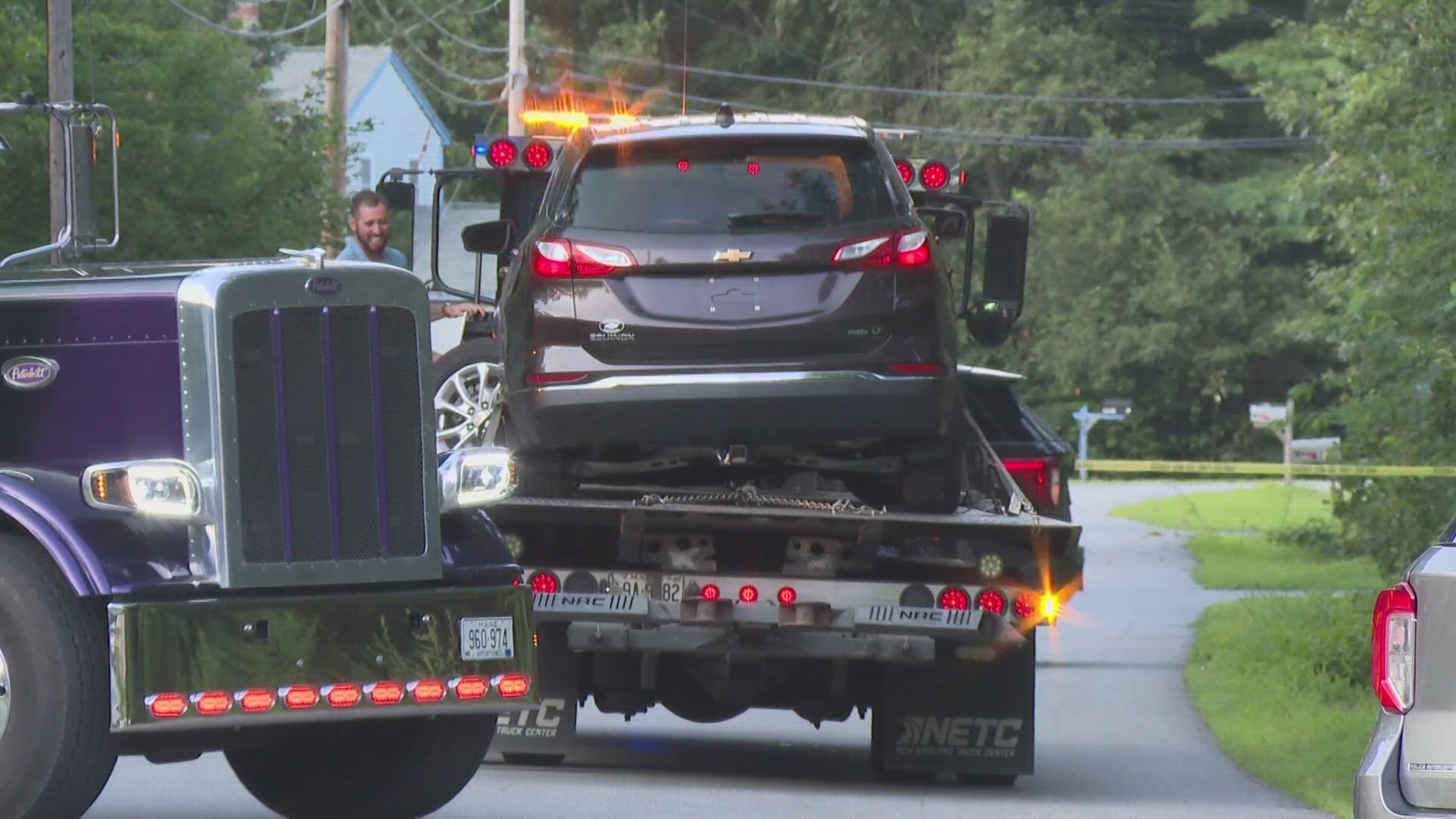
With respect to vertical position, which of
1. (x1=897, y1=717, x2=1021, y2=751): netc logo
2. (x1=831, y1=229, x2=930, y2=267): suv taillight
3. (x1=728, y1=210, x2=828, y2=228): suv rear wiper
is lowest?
(x1=897, y1=717, x2=1021, y2=751): netc logo

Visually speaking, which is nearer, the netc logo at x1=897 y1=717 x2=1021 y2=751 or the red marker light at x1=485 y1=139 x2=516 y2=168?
the netc logo at x1=897 y1=717 x2=1021 y2=751

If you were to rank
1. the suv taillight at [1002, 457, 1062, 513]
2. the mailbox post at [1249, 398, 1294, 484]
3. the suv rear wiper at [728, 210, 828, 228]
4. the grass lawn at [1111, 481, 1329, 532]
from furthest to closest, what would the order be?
the grass lawn at [1111, 481, 1329, 532]
the mailbox post at [1249, 398, 1294, 484]
the suv taillight at [1002, 457, 1062, 513]
the suv rear wiper at [728, 210, 828, 228]

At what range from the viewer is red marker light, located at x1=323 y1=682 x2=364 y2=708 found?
737cm

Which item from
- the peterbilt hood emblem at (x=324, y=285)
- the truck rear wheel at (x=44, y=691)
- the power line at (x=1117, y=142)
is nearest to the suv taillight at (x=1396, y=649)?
the peterbilt hood emblem at (x=324, y=285)

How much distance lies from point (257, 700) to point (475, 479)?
989 mm

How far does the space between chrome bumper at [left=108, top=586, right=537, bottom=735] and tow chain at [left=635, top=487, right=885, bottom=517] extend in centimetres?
215

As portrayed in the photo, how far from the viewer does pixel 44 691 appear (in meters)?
7.05

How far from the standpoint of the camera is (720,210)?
33.1 ft

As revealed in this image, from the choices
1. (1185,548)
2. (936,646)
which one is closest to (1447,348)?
(936,646)

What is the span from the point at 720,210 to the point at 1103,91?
53586 mm

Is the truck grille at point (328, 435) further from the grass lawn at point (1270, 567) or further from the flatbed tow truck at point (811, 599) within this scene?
the grass lawn at point (1270, 567)

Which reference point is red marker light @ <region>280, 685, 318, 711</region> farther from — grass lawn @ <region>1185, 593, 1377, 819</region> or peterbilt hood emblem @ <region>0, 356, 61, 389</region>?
grass lawn @ <region>1185, 593, 1377, 819</region>

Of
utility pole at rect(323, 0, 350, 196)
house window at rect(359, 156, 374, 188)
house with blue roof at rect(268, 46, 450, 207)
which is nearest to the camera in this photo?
utility pole at rect(323, 0, 350, 196)

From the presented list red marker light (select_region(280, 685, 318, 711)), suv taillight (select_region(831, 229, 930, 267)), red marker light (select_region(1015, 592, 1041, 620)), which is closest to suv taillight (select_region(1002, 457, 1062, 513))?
red marker light (select_region(1015, 592, 1041, 620))
